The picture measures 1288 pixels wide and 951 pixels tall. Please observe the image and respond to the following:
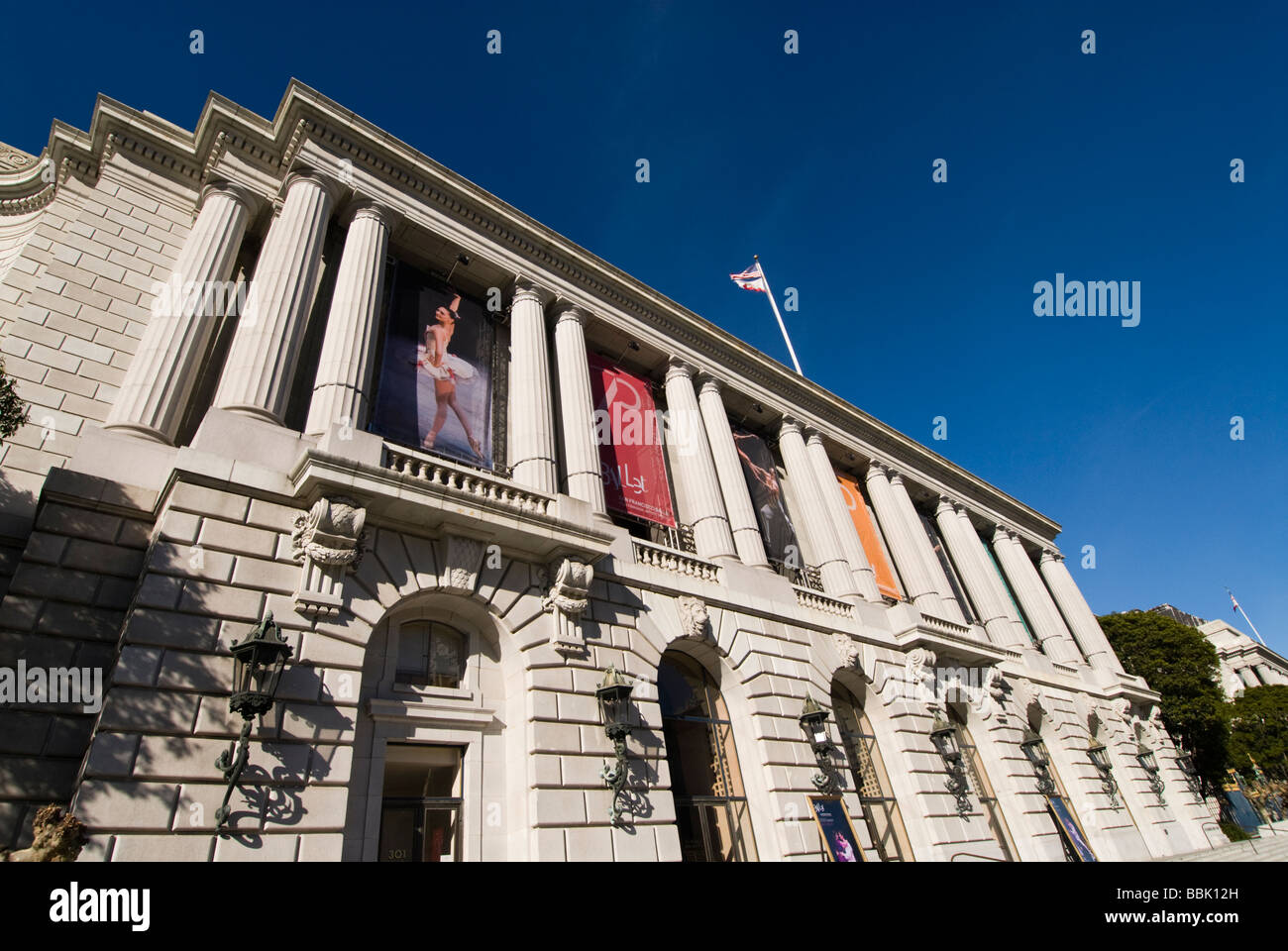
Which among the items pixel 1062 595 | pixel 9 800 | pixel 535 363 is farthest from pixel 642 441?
pixel 1062 595

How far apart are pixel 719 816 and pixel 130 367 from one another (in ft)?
49.9

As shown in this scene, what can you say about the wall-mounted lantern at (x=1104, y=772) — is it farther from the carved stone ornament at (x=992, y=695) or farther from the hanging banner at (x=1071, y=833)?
the carved stone ornament at (x=992, y=695)

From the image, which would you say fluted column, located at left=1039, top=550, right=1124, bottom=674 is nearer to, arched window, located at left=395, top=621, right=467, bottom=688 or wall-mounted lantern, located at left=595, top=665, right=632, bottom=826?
wall-mounted lantern, located at left=595, top=665, right=632, bottom=826

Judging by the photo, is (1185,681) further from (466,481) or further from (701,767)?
(466,481)

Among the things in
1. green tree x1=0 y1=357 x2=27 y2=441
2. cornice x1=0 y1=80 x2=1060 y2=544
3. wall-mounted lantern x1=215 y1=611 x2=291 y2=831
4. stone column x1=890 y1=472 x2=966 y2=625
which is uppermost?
cornice x1=0 y1=80 x2=1060 y2=544

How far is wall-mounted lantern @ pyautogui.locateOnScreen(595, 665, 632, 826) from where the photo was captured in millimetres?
12039

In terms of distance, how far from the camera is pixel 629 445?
20.1 m

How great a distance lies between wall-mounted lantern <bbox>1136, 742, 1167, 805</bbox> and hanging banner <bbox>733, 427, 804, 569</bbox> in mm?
22465

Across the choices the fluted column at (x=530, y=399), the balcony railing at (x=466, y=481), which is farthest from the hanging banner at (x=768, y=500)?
the balcony railing at (x=466, y=481)

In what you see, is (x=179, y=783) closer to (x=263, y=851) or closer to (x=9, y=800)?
(x=263, y=851)

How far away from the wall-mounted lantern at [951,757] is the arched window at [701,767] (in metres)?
7.77

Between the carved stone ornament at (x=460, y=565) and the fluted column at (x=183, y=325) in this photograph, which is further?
the carved stone ornament at (x=460, y=565)

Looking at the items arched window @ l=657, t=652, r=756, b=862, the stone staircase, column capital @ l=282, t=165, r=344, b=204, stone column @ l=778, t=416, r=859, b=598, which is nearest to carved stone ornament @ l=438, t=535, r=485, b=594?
arched window @ l=657, t=652, r=756, b=862

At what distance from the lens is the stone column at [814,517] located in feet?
74.4
